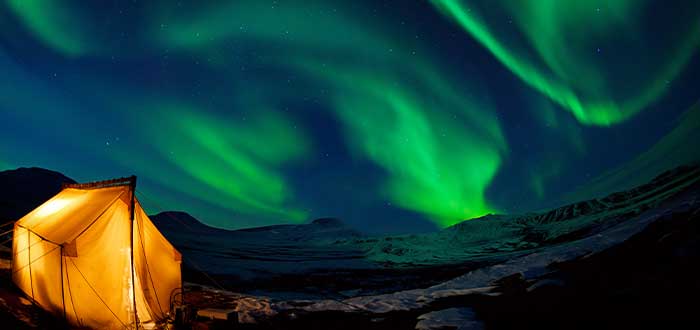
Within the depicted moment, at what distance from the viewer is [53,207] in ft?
Answer: 34.2

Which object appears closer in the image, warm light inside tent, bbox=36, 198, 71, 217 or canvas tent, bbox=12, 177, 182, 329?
canvas tent, bbox=12, 177, 182, 329

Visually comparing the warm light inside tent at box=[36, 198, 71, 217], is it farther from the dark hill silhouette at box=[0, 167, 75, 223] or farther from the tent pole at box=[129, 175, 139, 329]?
the dark hill silhouette at box=[0, 167, 75, 223]

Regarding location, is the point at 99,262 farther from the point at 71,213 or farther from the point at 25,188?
the point at 25,188

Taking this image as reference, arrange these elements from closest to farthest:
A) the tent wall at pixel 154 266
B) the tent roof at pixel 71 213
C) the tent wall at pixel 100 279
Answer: the tent wall at pixel 100 279 < the tent roof at pixel 71 213 < the tent wall at pixel 154 266

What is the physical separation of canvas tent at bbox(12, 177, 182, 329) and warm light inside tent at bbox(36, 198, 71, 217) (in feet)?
0.20

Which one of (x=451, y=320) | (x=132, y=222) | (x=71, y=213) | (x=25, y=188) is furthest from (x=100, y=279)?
(x=25, y=188)

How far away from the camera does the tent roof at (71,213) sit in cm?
855

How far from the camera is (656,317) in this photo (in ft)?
30.4

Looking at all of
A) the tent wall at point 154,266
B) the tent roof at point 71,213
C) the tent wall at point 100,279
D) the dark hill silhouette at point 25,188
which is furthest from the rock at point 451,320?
the dark hill silhouette at point 25,188

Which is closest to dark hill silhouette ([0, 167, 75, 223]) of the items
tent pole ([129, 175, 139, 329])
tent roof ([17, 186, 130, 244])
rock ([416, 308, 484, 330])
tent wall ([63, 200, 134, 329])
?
tent roof ([17, 186, 130, 244])

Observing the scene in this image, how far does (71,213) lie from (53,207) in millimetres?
1699

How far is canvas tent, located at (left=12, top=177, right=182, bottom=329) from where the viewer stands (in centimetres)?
815

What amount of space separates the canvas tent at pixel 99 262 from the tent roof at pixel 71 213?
0.03 m

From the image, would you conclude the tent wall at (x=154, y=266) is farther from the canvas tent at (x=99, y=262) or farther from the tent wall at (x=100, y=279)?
the tent wall at (x=100, y=279)
